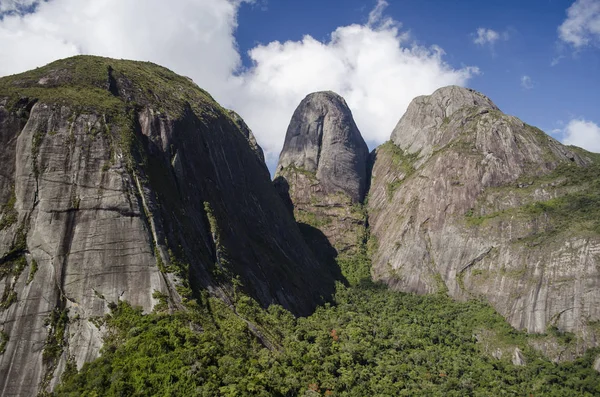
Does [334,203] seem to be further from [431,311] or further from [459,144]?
[431,311]

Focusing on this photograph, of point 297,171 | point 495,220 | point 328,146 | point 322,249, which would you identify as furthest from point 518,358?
point 328,146

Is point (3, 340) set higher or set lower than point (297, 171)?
lower

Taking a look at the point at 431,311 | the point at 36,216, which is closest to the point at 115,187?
the point at 36,216

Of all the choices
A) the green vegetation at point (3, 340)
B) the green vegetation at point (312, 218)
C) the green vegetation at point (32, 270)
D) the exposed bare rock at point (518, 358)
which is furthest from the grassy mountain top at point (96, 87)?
the exposed bare rock at point (518, 358)

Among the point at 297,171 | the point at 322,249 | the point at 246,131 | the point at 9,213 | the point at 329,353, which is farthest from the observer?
the point at 246,131

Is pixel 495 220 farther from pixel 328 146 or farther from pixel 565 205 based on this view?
pixel 328 146

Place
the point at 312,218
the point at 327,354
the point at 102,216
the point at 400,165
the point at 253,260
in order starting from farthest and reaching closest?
the point at 400,165
the point at 312,218
the point at 253,260
the point at 327,354
the point at 102,216

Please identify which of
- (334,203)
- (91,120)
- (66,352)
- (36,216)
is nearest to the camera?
(66,352)
